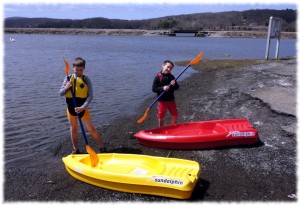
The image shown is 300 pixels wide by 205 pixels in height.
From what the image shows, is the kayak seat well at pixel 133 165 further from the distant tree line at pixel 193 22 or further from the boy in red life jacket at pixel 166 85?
the distant tree line at pixel 193 22

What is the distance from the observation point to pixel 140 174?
4527 mm

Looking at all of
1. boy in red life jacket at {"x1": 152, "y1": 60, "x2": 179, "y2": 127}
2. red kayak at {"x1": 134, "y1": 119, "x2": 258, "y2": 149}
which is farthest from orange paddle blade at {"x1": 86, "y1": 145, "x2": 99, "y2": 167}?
boy in red life jacket at {"x1": 152, "y1": 60, "x2": 179, "y2": 127}

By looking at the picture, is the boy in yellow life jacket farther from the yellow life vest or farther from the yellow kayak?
the yellow kayak

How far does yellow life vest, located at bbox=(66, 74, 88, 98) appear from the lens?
536 centimetres

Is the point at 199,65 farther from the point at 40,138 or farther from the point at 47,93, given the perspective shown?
the point at 40,138

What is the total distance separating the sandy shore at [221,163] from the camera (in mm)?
4531

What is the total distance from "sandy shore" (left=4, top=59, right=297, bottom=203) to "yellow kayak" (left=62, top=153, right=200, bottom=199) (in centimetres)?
12

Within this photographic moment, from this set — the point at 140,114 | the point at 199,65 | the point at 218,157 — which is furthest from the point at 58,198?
the point at 199,65

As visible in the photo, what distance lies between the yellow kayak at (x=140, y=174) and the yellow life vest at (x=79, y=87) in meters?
1.06

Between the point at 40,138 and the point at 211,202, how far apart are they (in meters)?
4.61

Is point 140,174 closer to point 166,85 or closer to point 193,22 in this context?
point 166,85

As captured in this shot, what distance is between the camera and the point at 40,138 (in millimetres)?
7359

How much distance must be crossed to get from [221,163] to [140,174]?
1.67m

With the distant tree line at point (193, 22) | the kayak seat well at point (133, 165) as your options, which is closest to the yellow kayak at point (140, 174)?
Answer: the kayak seat well at point (133, 165)
